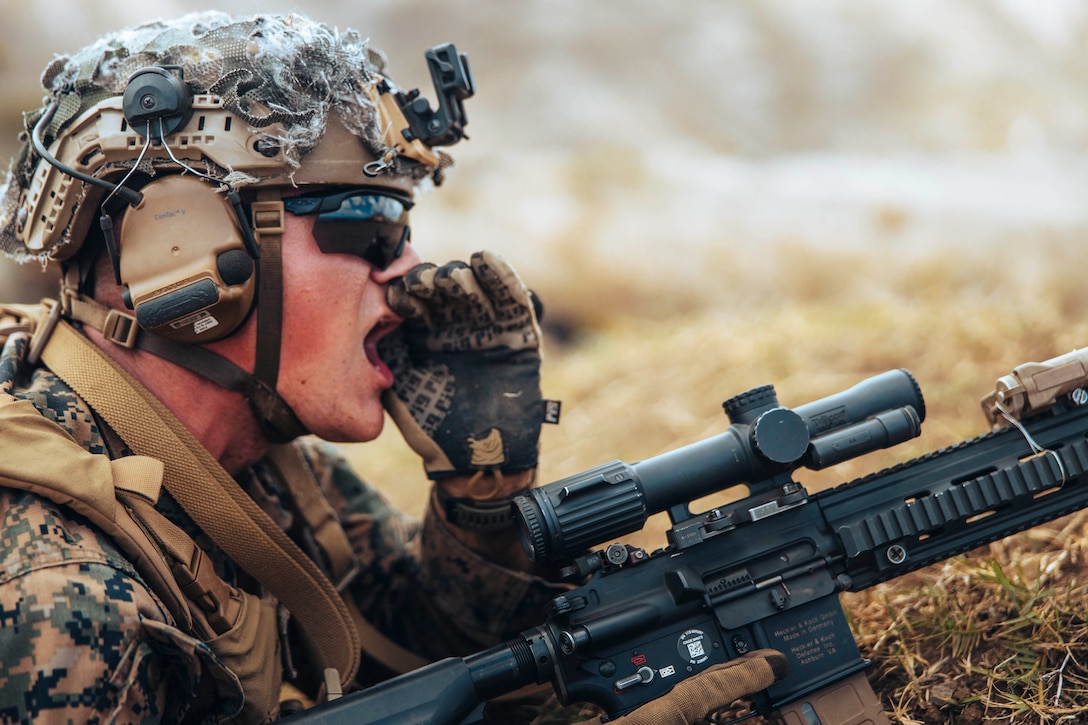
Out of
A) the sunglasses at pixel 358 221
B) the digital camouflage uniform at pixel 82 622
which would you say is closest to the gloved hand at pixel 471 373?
the sunglasses at pixel 358 221

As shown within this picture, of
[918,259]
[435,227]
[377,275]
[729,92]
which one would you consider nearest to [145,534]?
[377,275]

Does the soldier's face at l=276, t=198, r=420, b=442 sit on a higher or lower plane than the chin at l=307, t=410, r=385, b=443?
higher

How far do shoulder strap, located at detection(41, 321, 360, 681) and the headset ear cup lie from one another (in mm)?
196

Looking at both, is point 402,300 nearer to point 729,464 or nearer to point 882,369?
point 729,464

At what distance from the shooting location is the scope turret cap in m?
2.51

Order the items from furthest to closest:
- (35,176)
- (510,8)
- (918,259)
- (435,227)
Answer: (510,8) → (435,227) → (918,259) → (35,176)

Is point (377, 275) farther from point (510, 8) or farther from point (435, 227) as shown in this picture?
point (510, 8)

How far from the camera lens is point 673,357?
6.07 meters

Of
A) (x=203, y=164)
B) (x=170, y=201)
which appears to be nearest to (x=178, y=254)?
(x=170, y=201)

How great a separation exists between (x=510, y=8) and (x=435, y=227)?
126 inches

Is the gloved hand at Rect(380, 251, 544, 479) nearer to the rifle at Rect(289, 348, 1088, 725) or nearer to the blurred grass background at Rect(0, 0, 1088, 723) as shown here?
the rifle at Rect(289, 348, 1088, 725)

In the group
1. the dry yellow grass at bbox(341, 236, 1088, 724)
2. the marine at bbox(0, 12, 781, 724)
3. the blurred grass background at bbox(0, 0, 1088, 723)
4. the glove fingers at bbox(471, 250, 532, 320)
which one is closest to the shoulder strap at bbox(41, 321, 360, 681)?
the marine at bbox(0, 12, 781, 724)

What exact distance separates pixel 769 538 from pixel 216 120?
1.79 m

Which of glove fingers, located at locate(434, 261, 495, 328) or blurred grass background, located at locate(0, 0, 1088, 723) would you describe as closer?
glove fingers, located at locate(434, 261, 495, 328)
